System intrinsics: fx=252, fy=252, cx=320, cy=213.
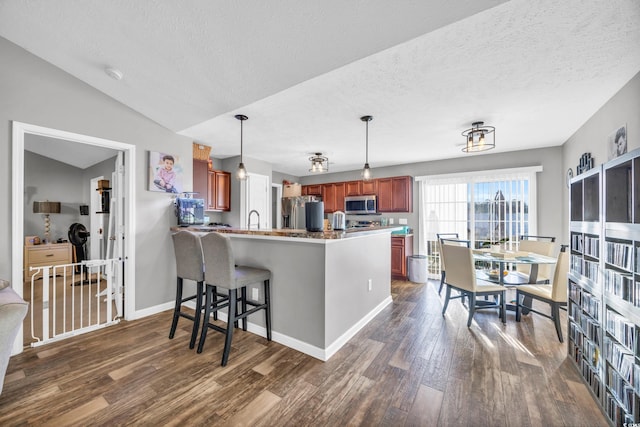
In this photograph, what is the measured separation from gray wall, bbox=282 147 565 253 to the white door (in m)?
2.85

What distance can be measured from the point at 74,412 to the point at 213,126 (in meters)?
2.84

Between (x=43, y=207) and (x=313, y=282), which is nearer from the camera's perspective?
(x=313, y=282)

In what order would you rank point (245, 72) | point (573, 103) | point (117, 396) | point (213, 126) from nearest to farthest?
point (117, 396)
point (245, 72)
point (573, 103)
point (213, 126)

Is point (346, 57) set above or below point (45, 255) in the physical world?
above

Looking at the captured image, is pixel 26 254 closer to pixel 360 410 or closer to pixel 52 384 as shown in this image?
pixel 52 384

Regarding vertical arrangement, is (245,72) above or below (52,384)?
above

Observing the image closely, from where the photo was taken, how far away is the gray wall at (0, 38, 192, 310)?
2.19 m

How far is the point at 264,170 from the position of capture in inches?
204

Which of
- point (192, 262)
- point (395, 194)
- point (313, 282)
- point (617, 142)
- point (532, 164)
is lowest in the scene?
point (313, 282)

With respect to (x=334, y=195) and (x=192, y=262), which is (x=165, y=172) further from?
(x=334, y=195)

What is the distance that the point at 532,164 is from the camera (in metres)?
4.07

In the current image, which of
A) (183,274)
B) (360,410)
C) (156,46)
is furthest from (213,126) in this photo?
(360,410)

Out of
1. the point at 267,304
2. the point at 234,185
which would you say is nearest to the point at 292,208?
the point at 234,185

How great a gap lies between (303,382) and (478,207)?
4.26 meters
